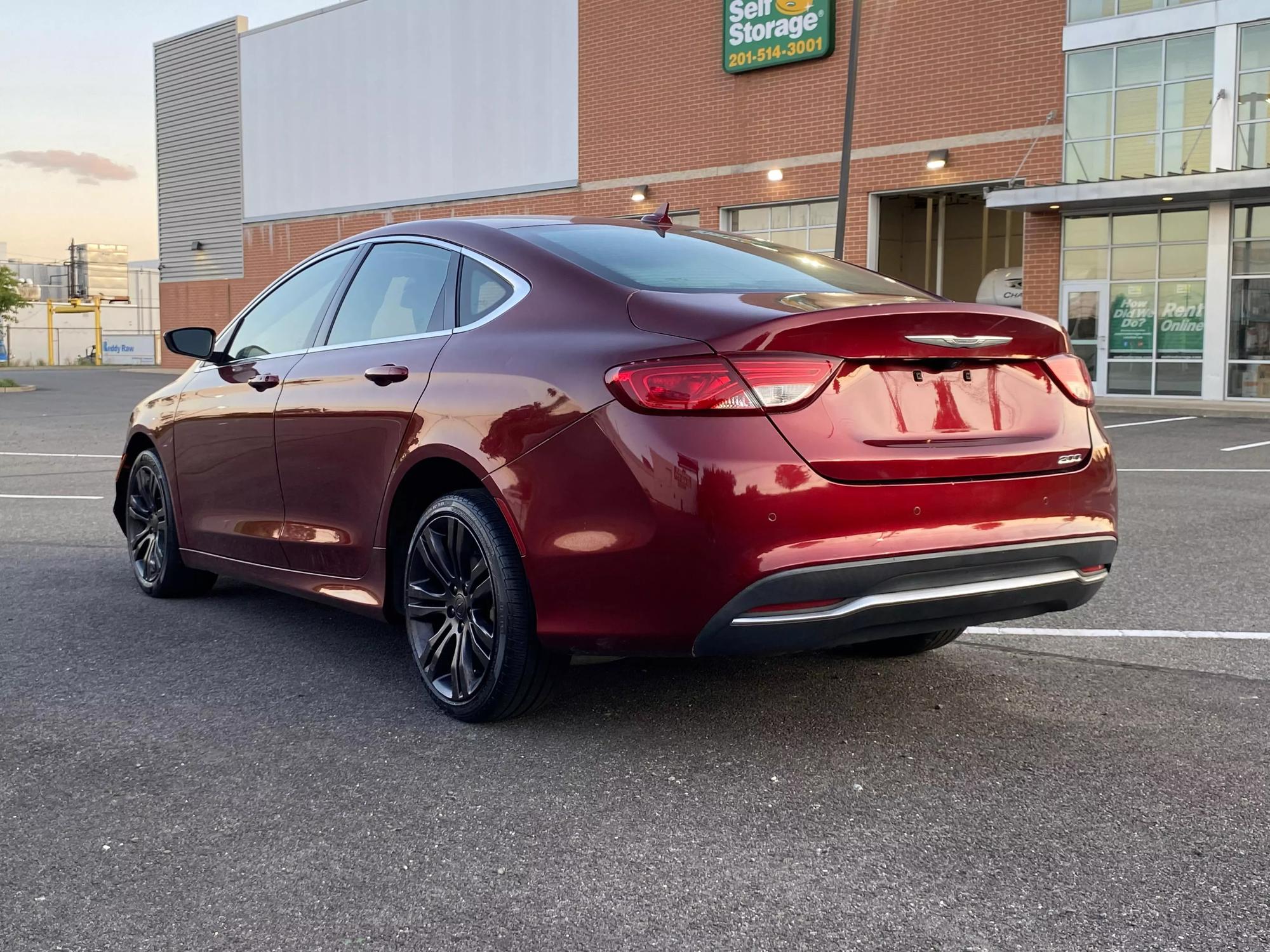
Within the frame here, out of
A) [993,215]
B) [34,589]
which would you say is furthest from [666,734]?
[993,215]

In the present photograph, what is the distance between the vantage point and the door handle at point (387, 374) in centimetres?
412

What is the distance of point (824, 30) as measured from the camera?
90.6ft

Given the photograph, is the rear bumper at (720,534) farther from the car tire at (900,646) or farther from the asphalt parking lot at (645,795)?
the car tire at (900,646)

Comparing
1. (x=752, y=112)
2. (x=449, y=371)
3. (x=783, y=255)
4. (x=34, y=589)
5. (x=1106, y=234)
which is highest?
(x=752, y=112)

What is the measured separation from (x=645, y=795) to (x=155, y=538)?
11.5ft

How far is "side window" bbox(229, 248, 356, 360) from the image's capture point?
16.3ft

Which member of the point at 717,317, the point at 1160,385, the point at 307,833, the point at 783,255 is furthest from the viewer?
the point at 1160,385

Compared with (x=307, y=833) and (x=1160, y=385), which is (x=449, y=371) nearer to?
(x=307, y=833)

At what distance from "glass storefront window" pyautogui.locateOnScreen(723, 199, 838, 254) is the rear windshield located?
2452 centimetres

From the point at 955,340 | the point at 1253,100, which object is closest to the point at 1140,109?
the point at 1253,100

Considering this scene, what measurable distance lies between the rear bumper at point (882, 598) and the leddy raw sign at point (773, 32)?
26.1m

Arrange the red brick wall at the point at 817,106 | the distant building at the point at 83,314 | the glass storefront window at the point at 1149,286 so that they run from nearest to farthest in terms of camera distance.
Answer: the glass storefront window at the point at 1149,286, the red brick wall at the point at 817,106, the distant building at the point at 83,314

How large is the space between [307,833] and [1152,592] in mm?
4142

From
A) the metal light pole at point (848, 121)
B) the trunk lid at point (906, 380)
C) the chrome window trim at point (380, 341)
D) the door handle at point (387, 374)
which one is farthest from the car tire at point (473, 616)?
the metal light pole at point (848, 121)
